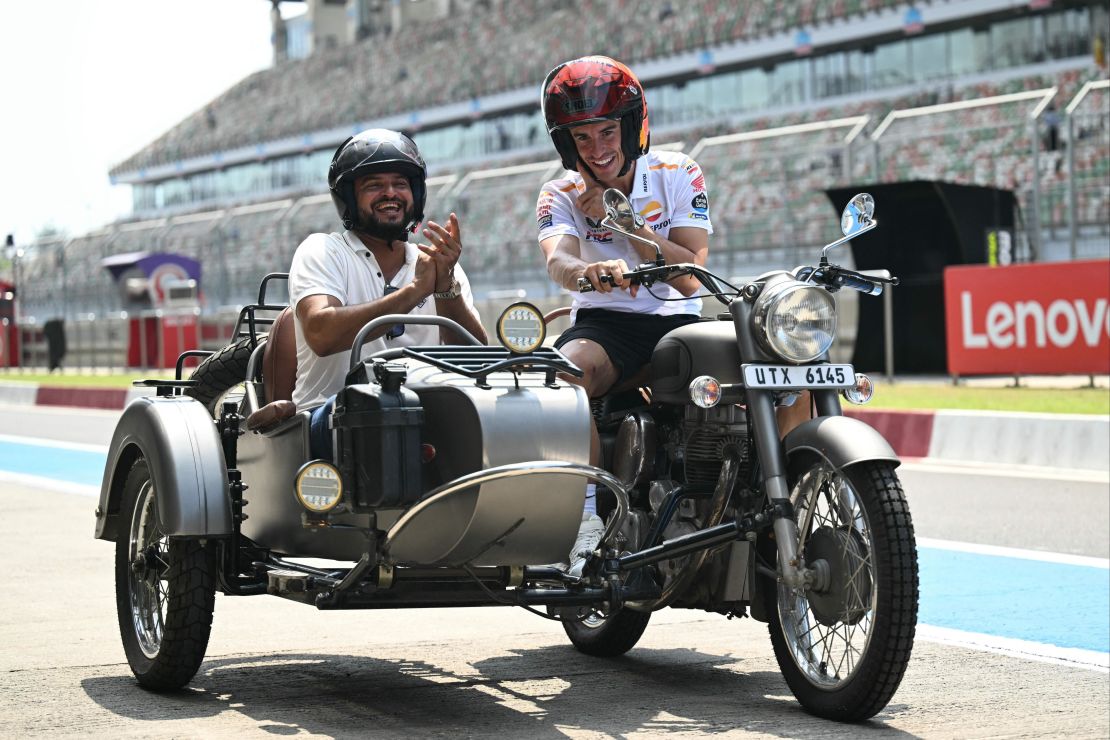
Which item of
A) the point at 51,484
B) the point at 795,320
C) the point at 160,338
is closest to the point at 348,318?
the point at 795,320

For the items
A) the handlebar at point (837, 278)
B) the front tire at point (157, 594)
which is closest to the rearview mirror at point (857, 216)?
the handlebar at point (837, 278)

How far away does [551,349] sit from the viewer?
4.67 m

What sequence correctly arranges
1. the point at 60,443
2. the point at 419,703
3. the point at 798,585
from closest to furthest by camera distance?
the point at 798,585
the point at 419,703
the point at 60,443

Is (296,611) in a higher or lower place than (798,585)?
lower

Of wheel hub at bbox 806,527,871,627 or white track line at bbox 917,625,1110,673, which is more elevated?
wheel hub at bbox 806,527,871,627

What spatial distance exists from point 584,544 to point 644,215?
1.14 meters

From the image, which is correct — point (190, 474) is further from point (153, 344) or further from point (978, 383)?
point (153, 344)

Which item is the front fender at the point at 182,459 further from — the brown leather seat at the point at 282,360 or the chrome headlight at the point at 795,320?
the chrome headlight at the point at 795,320

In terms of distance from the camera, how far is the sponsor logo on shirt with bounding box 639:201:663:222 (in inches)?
207

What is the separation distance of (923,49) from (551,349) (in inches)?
1746

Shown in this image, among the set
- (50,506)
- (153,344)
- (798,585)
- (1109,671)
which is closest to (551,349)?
(798,585)

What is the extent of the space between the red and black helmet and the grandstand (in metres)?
16.9

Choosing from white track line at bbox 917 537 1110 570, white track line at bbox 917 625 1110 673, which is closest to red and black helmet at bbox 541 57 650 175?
white track line at bbox 917 625 1110 673

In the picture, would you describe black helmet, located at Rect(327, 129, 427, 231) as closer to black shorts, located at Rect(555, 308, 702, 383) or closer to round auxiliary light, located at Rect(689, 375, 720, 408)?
black shorts, located at Rect(555, 308, 702, 383)
